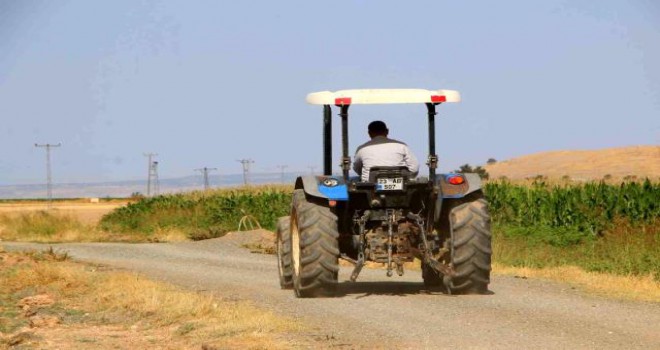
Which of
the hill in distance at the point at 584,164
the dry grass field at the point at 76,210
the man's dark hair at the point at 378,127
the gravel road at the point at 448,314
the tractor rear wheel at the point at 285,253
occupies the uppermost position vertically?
the man's dark hair at the point at 378,127

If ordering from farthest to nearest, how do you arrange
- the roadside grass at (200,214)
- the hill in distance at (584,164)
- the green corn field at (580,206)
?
the hill in distance at (584,164) < the roadside grass at (200,214) < the green corn field at (580,206)

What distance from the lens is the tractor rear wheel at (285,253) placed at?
1686 cm

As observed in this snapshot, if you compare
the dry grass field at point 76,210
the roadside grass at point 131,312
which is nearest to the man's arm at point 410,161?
the roadside grass at point 131,312

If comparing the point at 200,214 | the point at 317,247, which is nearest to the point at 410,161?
the point at 317,247

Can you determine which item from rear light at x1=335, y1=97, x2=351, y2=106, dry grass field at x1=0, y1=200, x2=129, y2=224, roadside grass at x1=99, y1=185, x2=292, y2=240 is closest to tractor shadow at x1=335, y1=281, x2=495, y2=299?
rear light at x1=335, y1=97, x2=351, y2=106

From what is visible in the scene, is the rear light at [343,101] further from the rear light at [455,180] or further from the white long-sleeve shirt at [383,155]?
the rear light at [455,180]

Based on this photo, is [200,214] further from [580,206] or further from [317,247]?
[317,247]

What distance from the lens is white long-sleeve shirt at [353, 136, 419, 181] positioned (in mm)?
15422

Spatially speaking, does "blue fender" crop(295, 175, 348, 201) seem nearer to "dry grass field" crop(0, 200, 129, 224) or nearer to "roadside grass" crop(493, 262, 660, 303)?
"roadside grass" crop(493, 262, 660, 303)

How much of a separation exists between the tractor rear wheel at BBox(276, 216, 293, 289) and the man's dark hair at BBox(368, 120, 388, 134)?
6.40 feet

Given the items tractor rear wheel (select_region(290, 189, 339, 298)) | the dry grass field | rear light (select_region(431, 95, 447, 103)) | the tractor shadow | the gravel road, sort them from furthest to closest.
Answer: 1. the dry grass field
2. the tractor shadow
3. rear light (select_region(431, 95, 447, 103))
4. tractor rear wheel (select_region(290, 189, 339, 298))
5. the gravel road

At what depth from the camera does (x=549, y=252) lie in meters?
27.3

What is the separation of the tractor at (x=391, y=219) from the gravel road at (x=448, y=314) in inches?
14.4

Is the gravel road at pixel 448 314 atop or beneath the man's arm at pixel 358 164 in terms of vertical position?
beneath
